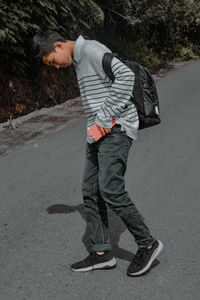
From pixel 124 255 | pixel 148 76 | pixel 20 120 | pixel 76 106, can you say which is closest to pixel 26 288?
pixel 124 255

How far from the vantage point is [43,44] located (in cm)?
319

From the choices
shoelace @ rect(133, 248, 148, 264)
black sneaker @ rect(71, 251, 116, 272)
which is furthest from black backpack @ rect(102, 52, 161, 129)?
black sneaker @ rect(71, 251, 116, 272)

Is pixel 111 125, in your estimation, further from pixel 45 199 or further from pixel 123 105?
pixel 45 199

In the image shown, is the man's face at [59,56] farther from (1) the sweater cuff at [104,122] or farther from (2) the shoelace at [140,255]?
(2) the shoelace at [140,255]

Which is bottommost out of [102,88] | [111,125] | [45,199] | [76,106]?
[76,106]

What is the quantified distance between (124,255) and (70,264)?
438 millimetres

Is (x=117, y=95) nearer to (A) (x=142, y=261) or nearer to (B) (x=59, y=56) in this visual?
(B) (x=59, y=56)

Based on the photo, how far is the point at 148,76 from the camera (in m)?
3.32

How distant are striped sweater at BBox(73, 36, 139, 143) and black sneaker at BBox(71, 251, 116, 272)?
897 millimetres

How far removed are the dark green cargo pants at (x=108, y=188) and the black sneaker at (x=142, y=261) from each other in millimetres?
57

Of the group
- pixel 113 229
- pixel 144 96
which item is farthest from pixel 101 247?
pixel 144 96

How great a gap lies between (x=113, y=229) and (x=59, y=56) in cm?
178

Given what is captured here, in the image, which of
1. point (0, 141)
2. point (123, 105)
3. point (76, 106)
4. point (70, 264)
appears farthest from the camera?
point (76, 106)

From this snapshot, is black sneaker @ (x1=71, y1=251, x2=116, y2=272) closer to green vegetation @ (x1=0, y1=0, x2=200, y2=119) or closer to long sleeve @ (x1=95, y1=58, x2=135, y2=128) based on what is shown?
long sleeve @ (x1=95, y1=58, x2=135, y2=128)
